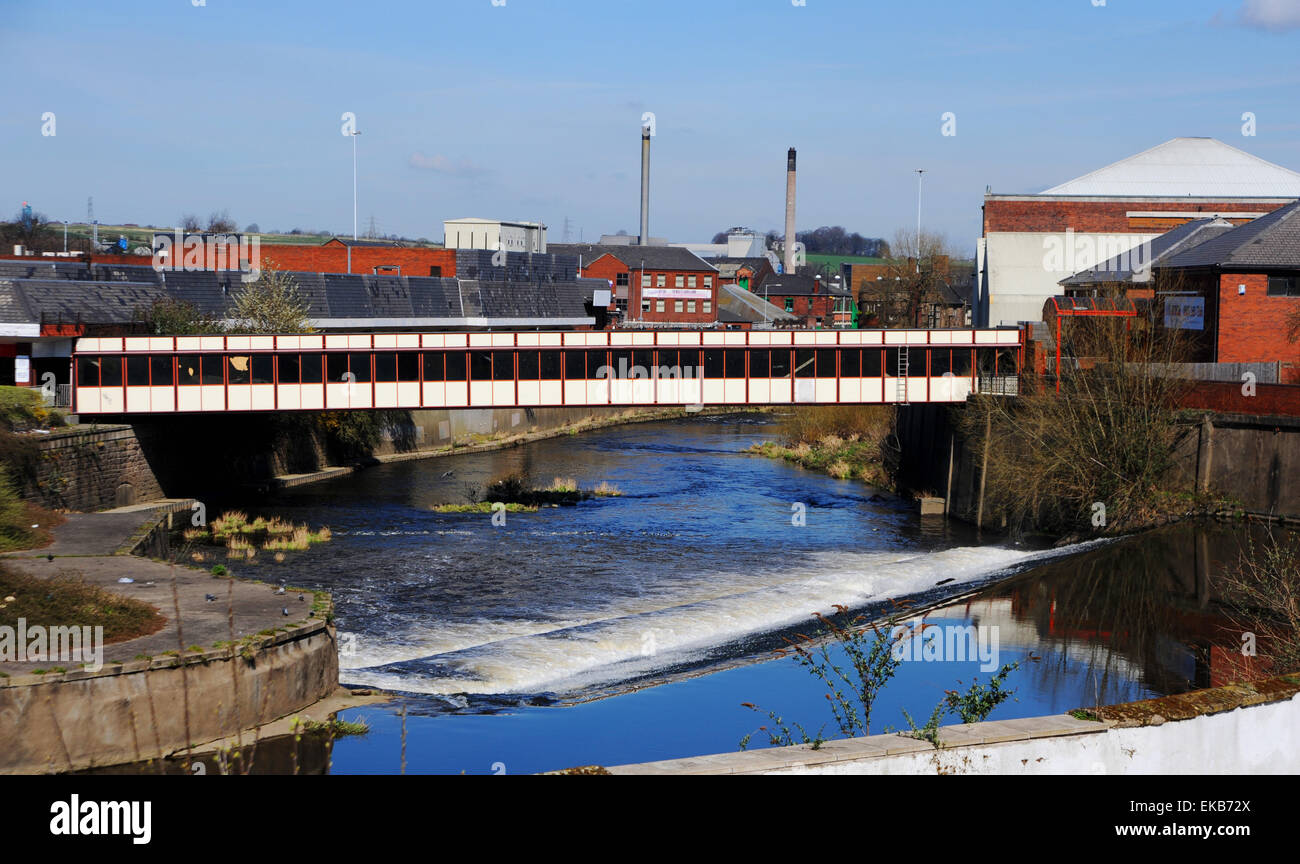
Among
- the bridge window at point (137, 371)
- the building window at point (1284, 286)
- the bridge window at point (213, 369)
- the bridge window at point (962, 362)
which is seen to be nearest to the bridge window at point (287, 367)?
the bridge window at point (213, 369)

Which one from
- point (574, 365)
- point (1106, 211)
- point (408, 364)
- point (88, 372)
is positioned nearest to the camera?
point (88, 372)

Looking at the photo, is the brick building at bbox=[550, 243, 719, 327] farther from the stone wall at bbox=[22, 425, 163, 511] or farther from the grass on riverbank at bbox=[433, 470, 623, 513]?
the stone wall at bbox=[22, 425, 163, 511]

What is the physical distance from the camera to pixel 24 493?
31.5 metres

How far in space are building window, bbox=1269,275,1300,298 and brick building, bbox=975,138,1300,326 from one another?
993 inches

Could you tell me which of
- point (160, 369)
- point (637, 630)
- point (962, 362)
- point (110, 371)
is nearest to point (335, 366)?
point (160, 369)

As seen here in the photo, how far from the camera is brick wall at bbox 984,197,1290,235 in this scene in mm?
72000

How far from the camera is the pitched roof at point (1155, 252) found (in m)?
51.6

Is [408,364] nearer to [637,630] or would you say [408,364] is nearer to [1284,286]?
[637,630]

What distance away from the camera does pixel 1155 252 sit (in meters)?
53.9

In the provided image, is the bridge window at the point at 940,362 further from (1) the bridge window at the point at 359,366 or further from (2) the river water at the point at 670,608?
(1) the bridge window at the point at 359,366

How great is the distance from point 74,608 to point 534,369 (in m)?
24.4
